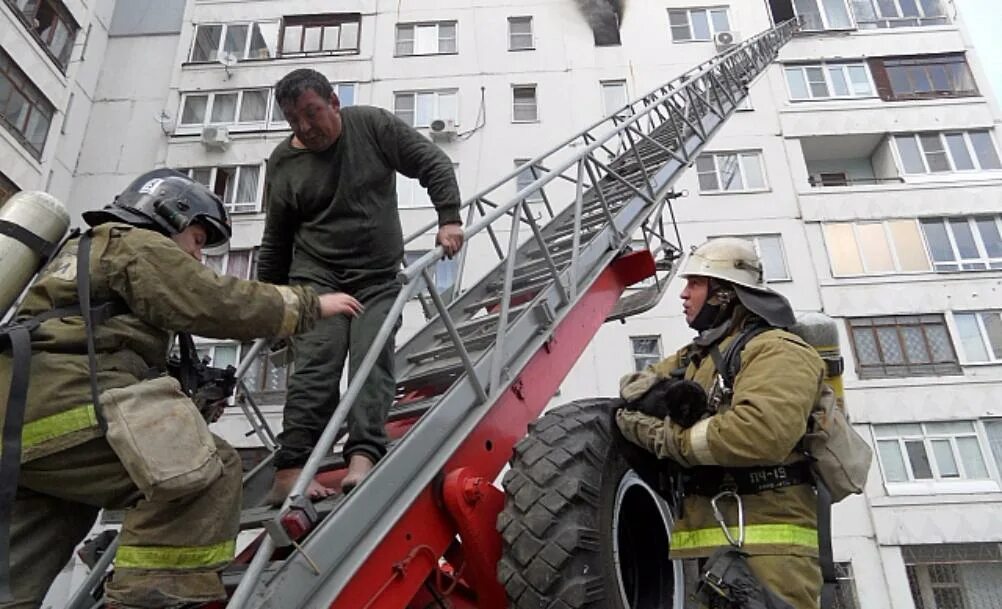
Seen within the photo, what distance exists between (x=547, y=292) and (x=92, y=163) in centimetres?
1564

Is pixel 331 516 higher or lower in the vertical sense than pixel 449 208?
lower

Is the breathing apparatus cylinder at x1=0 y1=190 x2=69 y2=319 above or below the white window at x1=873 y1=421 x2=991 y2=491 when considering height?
below

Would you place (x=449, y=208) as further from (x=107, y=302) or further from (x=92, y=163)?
(x=92, y=163)

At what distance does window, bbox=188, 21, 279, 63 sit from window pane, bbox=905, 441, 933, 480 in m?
17.1

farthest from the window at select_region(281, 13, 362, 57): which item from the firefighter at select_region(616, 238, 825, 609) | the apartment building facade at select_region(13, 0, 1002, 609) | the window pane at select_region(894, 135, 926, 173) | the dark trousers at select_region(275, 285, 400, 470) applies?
the firefighter at select_region(616, 238, 825, 609)

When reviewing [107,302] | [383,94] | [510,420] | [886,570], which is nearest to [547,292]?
[510,420]

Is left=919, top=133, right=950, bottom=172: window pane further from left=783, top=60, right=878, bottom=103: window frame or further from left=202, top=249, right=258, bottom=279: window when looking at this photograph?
left=202, top=249, right=258, bottom=279: window

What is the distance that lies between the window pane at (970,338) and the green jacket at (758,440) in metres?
13.4

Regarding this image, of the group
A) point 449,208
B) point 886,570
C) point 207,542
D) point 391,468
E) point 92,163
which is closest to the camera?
point 207,542

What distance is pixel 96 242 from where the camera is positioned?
73.0 inches

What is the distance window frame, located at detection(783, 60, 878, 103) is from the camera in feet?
51.8

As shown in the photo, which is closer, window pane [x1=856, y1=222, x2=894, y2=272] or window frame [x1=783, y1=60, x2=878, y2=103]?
window pane [x1=856, y1=222, x2=894, y2=272]

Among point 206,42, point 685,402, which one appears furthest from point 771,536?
point 206,42

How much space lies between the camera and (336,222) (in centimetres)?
299
